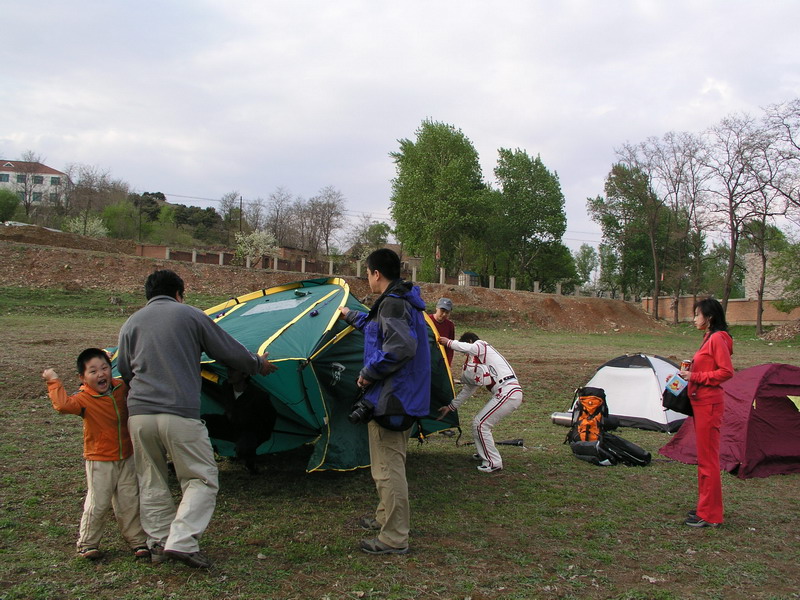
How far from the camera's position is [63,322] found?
20.1 meters

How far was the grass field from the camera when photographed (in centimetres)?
384

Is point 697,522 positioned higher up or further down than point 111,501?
further down

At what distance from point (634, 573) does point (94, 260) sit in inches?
1253

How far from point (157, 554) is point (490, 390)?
3.93 metres

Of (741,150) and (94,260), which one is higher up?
(741,150)

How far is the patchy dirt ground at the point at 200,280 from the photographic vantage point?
2866 centimetres

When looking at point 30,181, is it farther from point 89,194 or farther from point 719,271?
point 719,271

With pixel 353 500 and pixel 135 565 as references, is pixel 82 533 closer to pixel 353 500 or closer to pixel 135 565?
pixel 135 565

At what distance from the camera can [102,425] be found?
4141mm

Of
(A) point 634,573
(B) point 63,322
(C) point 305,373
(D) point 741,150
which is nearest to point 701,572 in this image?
(A) point 634,573

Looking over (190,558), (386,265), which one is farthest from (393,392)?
(190,558)

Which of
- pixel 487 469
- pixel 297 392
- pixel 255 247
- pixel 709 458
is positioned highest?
pixel 255 247

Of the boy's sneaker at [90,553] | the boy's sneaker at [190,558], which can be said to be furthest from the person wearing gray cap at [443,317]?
the boy's sneaker at [90,553]

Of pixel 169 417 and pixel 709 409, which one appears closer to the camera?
pixel 169 417
